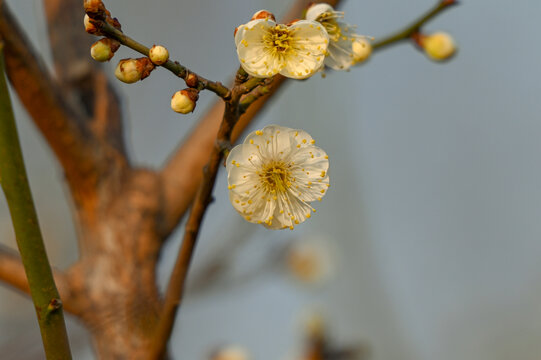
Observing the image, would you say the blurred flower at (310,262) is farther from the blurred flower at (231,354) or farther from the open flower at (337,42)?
the open flower at (337,42)

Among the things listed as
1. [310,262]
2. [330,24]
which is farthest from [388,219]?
[330,24]

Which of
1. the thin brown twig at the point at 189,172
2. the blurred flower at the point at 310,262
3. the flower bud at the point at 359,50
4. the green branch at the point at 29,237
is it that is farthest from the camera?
the blurred flower at the point at 310,262

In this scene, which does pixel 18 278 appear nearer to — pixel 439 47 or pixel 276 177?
pixel 276 177

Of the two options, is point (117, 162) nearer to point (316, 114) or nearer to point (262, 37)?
point (262, 37)

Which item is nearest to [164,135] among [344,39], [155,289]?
[155,289]

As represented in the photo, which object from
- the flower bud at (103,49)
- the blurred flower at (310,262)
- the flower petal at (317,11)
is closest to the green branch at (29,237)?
the flower bud at (103,49)

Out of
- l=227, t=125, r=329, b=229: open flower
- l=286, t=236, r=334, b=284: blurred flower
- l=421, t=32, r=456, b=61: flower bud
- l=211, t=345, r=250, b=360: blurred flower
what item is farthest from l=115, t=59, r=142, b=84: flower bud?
l=286, t=236, r=334, b=284: blurred flower
